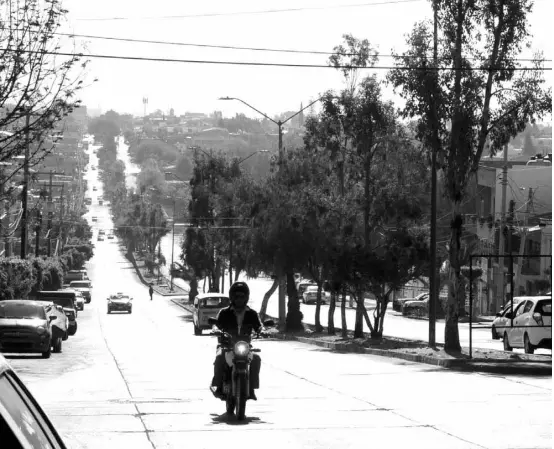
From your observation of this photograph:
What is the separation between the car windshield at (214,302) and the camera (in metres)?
57.1

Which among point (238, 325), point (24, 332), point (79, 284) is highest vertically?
point (238, 325)

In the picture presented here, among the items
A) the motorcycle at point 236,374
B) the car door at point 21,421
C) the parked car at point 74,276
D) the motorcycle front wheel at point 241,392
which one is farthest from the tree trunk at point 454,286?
the parked car at point 74,276

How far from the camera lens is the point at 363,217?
46344 millimetres

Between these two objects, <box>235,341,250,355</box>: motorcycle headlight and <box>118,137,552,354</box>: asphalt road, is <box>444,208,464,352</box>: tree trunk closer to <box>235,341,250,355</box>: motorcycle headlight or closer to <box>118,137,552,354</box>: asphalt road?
<box>118,137,552,354</box>: asphalt road

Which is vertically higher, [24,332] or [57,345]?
[24,332]

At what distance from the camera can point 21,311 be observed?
3534 centimetres

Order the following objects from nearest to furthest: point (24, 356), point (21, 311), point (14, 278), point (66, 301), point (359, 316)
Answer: point (24, 356), point (21, 311), point (359, 316), point (14, 278), point (66, 301)

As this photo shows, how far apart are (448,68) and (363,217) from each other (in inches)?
623

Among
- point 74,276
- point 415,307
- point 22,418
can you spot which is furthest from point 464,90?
point 74,276

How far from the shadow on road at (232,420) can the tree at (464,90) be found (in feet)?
52.7

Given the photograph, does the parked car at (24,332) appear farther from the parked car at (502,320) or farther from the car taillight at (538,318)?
the car taillight at (538,318)

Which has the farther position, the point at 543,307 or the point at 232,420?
the point at 543,307

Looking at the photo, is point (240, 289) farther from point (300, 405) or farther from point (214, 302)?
point (214, 302)

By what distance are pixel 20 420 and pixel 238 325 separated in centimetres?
1170
